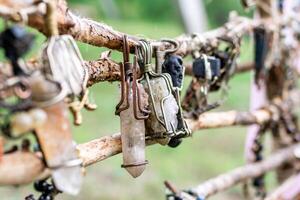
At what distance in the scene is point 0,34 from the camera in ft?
1.69

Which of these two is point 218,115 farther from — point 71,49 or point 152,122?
point 71,49

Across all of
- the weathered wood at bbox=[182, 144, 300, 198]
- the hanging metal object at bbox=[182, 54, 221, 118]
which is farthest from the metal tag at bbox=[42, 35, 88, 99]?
the weathered wood at bbox=[182, 144, 300, 198]

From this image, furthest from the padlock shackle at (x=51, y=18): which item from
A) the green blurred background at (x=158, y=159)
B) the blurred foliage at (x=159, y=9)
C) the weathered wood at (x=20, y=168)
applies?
the blurred foliage at (x=159, y=9)

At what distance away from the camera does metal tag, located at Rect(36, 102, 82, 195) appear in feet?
1.81

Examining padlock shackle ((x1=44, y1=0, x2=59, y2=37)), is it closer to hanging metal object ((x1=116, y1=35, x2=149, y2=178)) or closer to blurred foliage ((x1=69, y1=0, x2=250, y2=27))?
hanging metal object ((x1=116, y1=35, x2=149, y2=178))

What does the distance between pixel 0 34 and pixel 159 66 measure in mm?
265

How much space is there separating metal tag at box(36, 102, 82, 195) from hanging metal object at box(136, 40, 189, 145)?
146mm

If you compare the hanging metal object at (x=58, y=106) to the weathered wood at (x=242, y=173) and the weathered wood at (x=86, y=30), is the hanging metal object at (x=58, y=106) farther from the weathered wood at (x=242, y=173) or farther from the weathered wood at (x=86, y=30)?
the weathered wood at (x=242, y=173)

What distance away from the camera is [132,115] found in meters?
0.68

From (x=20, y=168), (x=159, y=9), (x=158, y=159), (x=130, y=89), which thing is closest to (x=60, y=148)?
(x=20, y=168)

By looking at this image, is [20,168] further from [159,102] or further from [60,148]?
[159,102]

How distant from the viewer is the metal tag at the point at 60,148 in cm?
55

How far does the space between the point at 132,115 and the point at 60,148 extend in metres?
0.14

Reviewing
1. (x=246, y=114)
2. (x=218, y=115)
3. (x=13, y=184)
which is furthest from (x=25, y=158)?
(x=246, y=114)
